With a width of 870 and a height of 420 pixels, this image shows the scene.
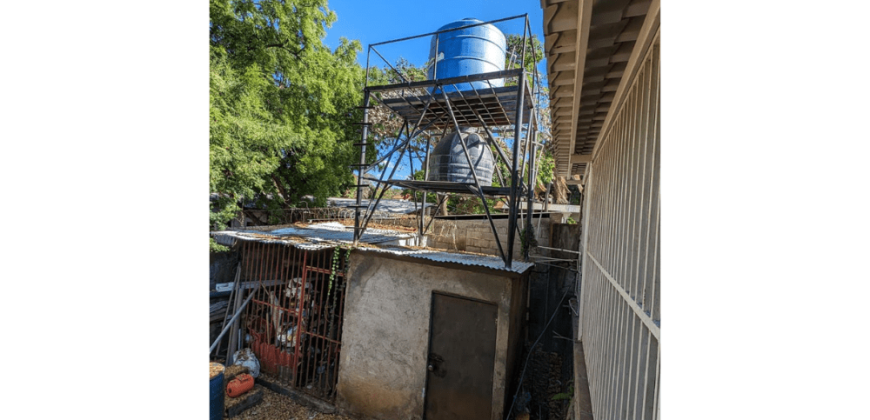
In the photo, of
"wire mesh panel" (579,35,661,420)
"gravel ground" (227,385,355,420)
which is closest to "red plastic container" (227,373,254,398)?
"gravel ground" (227,385,355,420)

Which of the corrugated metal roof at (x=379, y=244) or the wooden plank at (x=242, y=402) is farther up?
the corrugated metal roof at (x=379, y=244)

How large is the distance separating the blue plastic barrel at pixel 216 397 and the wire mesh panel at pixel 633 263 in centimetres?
578

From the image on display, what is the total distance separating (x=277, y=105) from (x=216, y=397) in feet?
28.5

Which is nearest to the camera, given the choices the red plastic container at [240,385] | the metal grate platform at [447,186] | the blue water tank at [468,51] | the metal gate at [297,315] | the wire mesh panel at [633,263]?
the wire mesh panel at [633,263]

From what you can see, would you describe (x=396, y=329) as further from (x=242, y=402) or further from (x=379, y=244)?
(x=242, y=402)

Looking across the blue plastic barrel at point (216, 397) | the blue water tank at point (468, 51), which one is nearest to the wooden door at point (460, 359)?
the blue plastic barrel at point (216, 397)

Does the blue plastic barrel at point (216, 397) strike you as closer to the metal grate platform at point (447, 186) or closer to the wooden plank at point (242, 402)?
the wooden plank at point (242, 402)

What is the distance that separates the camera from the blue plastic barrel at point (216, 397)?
18.5 ft

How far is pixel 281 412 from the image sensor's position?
21.8 feet

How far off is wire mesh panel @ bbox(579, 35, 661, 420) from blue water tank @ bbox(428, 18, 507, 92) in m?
3.42

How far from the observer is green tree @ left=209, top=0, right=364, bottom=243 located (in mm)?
8953

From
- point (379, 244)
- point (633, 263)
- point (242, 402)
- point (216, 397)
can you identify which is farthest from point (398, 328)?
point (633, 263)

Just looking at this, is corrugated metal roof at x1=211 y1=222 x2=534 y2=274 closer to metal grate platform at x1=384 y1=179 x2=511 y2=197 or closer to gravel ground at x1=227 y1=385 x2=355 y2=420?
metal grate platform at x1=384 y1=179 x2=511 y2=197
